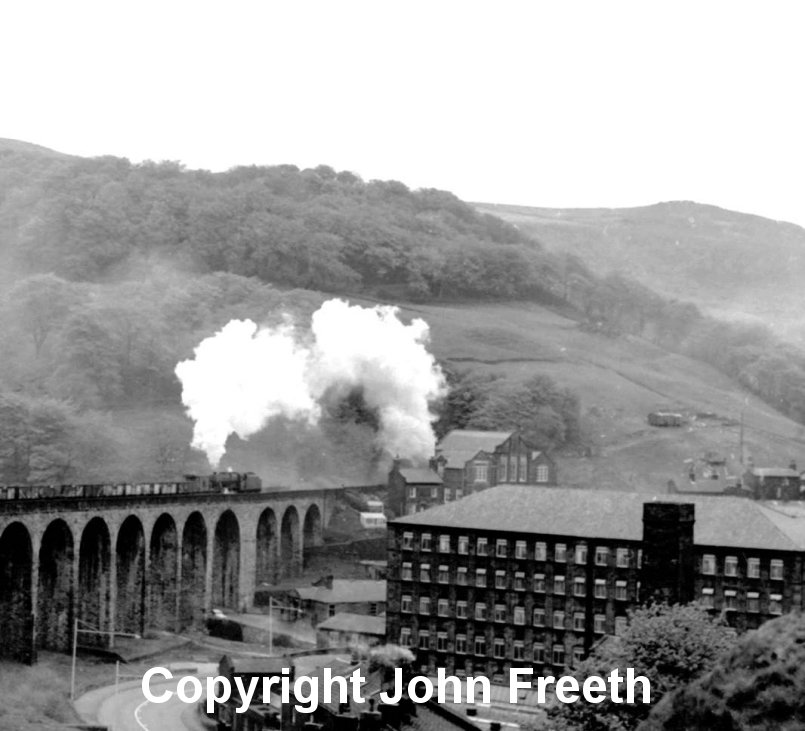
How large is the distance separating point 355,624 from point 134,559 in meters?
12.5

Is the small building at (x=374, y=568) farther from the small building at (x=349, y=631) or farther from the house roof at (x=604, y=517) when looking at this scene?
the house roof at (x=604, y=517)

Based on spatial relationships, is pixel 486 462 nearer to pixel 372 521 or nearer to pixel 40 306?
pixel 372 521

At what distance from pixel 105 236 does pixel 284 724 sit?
120859 mm

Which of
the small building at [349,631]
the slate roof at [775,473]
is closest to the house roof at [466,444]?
the slate roof at [775,473]

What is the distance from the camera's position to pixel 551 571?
188 feet

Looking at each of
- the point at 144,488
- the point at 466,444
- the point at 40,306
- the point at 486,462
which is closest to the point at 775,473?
the point at 486,462

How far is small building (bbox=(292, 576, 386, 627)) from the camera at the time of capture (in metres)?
68.1

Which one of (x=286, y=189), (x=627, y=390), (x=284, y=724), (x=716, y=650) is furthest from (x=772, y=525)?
(x=286, y=189)

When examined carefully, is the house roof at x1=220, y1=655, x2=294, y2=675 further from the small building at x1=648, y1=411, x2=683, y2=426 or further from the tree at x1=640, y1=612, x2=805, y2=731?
the small building at x1=648, y1=411, x2=683, y2=426

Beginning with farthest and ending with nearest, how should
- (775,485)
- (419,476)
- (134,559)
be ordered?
(775,485)
(419,476)
(134,559)

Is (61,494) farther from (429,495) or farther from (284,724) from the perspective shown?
(429,495)

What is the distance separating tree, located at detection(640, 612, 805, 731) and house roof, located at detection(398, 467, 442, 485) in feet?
249

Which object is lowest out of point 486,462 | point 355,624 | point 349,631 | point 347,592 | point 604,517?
point 349,631

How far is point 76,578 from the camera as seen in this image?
197 ft
